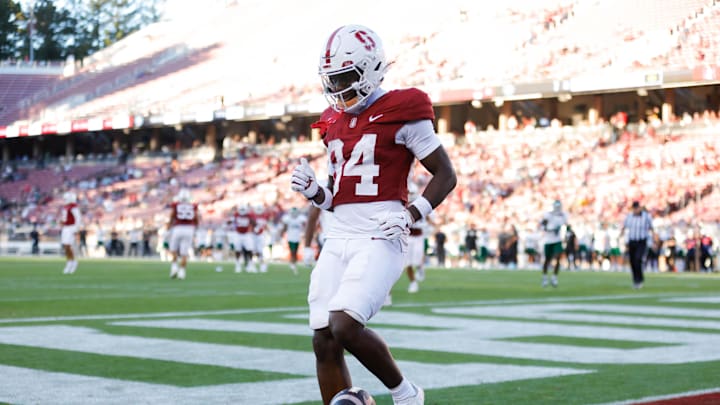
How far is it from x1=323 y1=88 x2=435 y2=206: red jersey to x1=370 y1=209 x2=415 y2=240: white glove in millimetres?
224

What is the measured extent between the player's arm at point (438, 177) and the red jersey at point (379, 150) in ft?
0.37

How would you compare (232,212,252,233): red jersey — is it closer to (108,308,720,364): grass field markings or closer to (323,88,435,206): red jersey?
(108,308,720,364): grass field markings

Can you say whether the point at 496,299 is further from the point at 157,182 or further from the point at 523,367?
the point at 157,182

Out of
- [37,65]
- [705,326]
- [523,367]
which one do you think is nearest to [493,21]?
[37,65]

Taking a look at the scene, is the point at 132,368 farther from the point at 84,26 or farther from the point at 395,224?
the point at 84,26

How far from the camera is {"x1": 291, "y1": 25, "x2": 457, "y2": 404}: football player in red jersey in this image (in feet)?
17.3

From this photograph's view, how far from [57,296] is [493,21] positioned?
35988mm

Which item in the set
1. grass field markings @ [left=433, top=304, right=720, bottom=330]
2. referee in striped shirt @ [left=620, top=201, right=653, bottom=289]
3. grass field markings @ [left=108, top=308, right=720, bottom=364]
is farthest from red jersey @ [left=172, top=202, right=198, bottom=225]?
grass field markings @ [left=108, top=308, right=720, bottom=364]

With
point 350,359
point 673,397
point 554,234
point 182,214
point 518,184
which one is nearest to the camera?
point 673,397

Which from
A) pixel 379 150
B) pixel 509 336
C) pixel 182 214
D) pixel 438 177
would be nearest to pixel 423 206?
pixel 438 177

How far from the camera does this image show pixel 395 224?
16.8 ft

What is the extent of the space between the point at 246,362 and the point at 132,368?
0.90 m

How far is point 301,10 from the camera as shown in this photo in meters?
62.1

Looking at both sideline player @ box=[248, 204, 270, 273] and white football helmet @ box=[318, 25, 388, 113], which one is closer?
white football helmet @ box=[318, 25, 388, 113]
